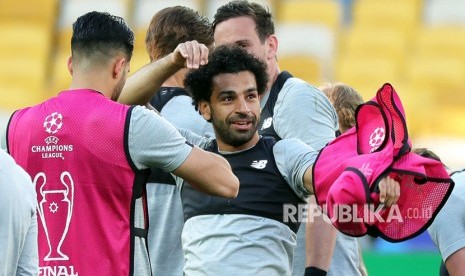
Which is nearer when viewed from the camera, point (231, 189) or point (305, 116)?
point (231, 189)

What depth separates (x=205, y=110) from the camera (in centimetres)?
498

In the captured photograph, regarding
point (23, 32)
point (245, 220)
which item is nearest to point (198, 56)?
point (245, 220)

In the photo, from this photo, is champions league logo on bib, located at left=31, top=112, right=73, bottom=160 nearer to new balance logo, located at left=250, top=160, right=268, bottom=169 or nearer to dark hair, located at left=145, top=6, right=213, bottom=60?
new balance logo, located at left=250, top=160, right=268, bottom=169

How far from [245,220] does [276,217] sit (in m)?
0.13

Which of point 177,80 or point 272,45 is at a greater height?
point 272,45

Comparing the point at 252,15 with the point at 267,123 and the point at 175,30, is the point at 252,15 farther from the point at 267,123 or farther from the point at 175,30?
the point at 267,123

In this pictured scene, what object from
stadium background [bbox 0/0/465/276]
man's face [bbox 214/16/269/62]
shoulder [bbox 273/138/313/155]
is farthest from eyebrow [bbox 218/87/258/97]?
stadium background [bbox 0/0/465/276]

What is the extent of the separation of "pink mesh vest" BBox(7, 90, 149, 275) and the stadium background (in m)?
8.83

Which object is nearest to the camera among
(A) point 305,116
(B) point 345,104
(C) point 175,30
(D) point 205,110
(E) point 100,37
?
(E) point 100,37

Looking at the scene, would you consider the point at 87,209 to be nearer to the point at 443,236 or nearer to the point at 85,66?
the point at 85,66

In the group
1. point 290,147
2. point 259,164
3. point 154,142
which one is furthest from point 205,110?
point 154,142

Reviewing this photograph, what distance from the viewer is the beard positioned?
4770 millimetres

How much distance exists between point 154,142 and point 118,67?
419mm

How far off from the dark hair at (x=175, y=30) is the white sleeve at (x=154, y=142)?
118cm
